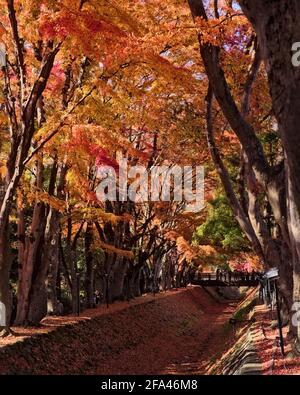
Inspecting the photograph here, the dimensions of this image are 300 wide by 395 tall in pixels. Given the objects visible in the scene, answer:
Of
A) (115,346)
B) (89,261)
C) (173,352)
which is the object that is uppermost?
(89,261)

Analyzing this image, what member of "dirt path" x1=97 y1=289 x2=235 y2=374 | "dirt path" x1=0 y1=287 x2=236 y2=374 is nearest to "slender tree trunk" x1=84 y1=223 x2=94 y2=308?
"dirt path" x1=0 y1=287 x2=236 y2=374

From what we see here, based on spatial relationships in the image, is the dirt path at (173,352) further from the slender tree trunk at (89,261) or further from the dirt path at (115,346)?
the slender tree trunk at (89,261)

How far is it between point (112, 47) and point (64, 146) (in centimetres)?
309

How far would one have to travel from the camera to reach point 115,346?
18.7 metres

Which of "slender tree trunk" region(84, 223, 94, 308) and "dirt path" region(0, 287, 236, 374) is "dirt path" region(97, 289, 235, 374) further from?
"slender tree trunk" region(84, 223, 94, 308)

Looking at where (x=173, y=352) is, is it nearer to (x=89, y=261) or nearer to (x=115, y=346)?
(x=115, y=346)

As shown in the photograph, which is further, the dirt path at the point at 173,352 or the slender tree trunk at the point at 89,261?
the slender tree trunk at the point at 89,261

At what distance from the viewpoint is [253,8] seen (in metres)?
6.26

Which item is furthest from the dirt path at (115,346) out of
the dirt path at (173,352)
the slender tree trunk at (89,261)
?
the slender tree trunk at (89,261)

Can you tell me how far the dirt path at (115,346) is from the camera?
42.5 feet

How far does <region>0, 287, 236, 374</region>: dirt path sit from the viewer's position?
12945 mm

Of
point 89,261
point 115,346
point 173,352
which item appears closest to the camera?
point 115,346

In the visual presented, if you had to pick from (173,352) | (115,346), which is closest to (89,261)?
(173,352)
